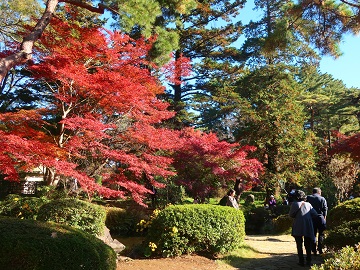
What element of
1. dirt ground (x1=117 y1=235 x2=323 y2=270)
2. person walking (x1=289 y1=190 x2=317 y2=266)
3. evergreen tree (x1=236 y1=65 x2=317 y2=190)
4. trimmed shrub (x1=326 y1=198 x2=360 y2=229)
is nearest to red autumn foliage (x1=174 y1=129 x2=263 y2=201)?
evergreen tree (x1=236 y1=65 x2=317 y2=190)

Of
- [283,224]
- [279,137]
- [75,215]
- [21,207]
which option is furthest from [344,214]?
[279,137]

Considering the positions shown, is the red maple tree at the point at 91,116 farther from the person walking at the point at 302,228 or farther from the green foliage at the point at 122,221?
the person walking at the point at 302,228

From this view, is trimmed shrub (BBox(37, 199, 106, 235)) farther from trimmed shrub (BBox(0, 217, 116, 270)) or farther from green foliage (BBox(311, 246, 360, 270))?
green foliage (BBox(311, 246, 360, 270))

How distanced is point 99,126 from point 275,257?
17.8 ft

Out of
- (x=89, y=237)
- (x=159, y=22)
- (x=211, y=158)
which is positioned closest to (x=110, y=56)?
(x=159, y=22)

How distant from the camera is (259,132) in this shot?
16391 mm

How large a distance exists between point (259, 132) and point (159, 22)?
7.76m

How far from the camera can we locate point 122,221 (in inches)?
421

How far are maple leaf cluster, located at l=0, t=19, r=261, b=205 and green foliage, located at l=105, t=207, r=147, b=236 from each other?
90 cm

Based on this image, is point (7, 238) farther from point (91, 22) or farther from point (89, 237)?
point (91, 22)

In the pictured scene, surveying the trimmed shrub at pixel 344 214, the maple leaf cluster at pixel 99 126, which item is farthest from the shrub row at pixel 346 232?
the maple leaf cluster at pixel 99 126

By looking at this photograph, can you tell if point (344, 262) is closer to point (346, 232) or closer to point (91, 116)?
point (346, 232)

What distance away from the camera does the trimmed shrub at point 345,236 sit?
5056mm

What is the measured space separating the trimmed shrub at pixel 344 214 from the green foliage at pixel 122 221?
19.1 ft
